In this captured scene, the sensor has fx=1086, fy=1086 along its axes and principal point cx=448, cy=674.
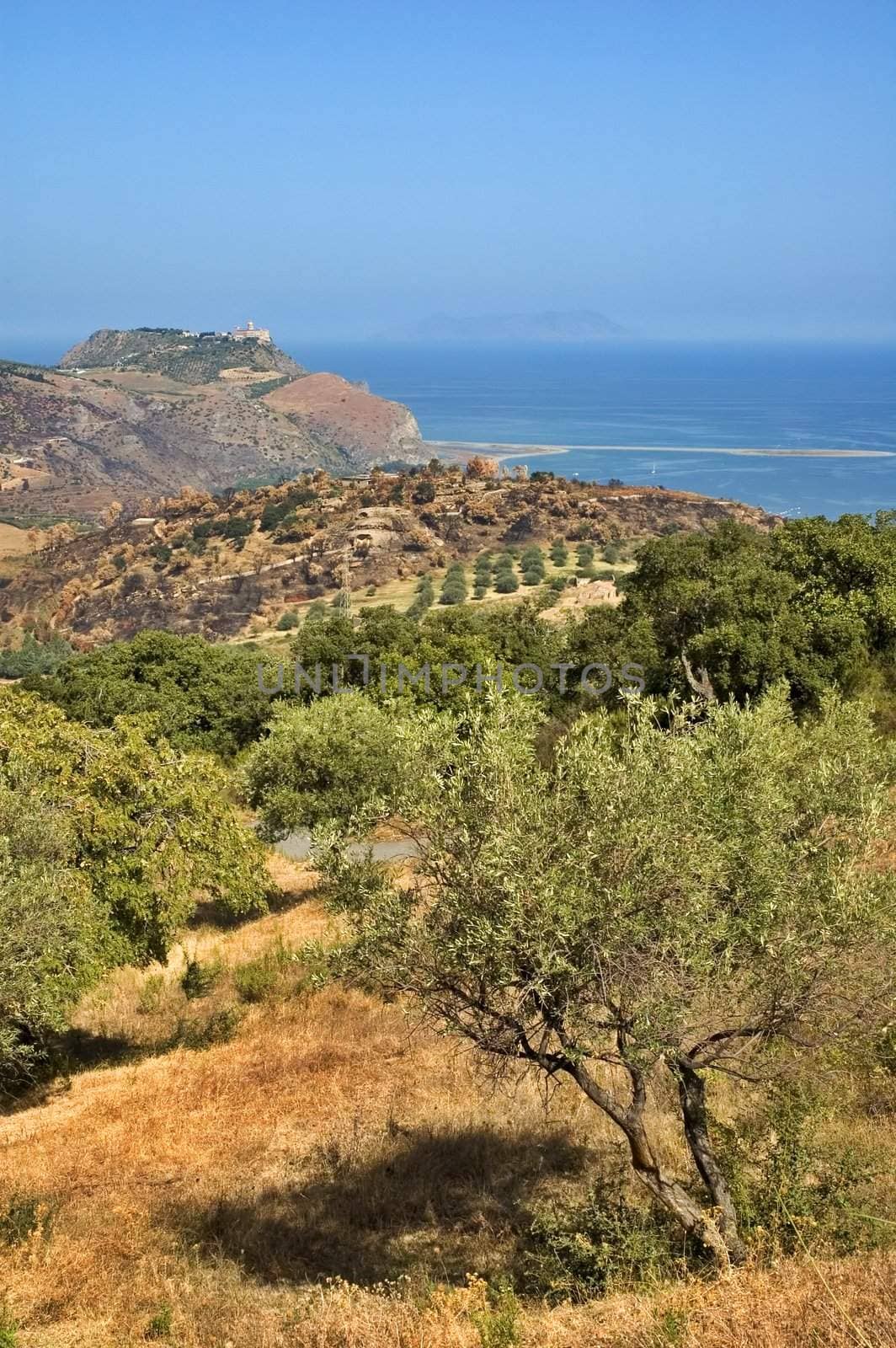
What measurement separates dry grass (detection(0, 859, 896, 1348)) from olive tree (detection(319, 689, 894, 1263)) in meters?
1.48

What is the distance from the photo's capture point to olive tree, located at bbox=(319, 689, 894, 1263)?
812 centimetres

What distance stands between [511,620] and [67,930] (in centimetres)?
2914

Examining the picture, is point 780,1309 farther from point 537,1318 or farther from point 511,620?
point 511,620

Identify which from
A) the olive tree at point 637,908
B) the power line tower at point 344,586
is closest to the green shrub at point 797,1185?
the olive tree at point 637,908

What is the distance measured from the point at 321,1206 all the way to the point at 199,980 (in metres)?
8.02

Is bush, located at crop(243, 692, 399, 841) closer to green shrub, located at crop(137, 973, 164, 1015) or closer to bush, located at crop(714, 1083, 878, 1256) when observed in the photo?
green shrub, located at crop(137, 973, 164, 1015)

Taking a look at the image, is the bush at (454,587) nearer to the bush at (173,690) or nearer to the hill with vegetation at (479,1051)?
the bush at (173,690)

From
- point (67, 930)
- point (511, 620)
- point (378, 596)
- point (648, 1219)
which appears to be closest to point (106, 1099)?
point (67, 930)

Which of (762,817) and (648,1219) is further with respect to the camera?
(648,1219)

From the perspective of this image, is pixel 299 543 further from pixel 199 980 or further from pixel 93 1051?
pixel 93 1051

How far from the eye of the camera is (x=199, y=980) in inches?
779

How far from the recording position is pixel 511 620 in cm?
4206

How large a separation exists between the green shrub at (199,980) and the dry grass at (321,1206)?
1057 mm

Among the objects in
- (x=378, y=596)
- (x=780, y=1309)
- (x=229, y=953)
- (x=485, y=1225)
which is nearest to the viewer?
(x=780, y=1309)
